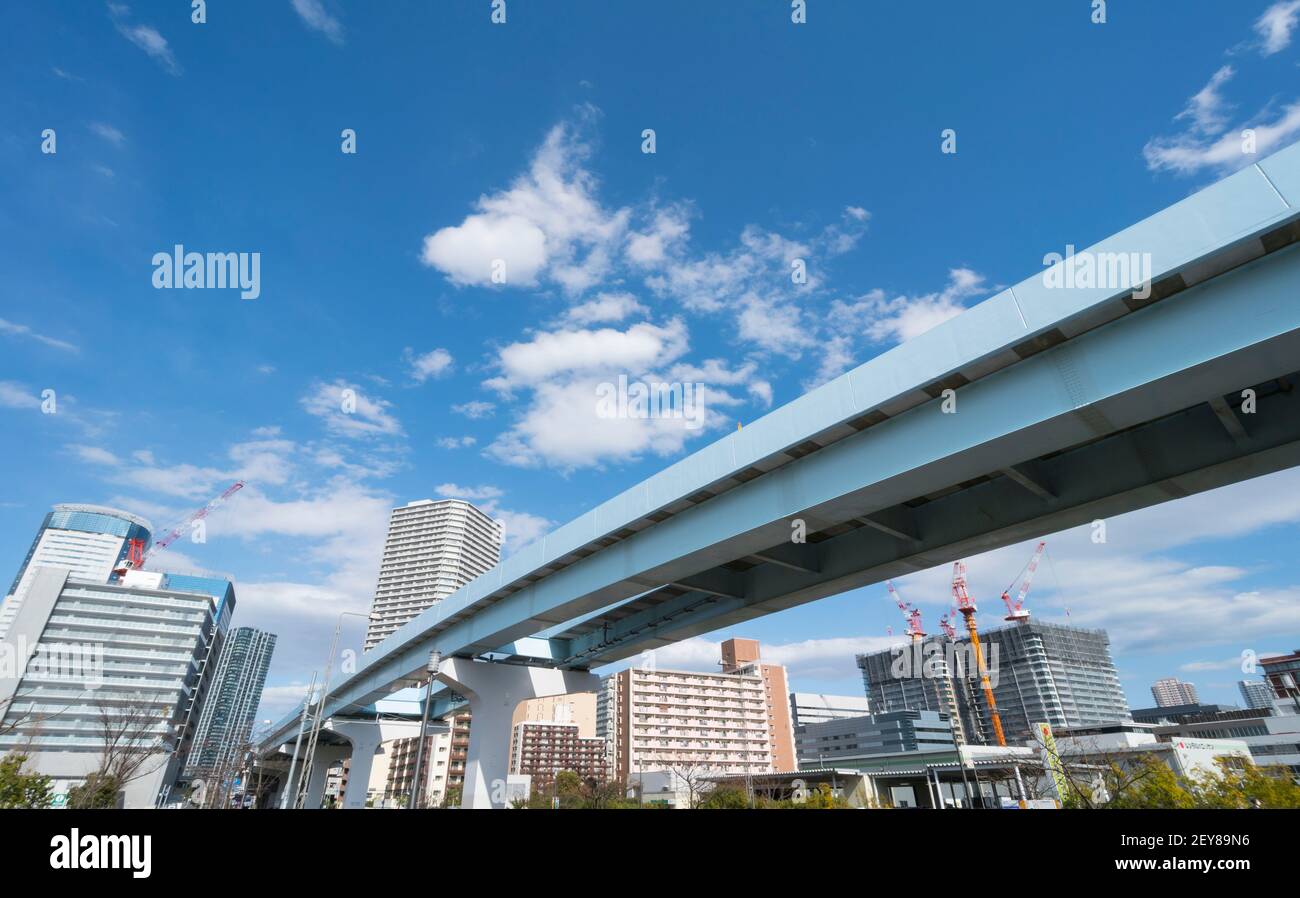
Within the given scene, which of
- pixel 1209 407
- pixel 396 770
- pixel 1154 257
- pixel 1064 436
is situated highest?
pixel 1154 257

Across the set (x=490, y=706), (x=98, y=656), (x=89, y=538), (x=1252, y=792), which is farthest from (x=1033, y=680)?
(x=89, y=538)

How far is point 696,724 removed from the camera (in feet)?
372

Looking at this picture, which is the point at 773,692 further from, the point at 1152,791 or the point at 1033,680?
the point at 1152,791

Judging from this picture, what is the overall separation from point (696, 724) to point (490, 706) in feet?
309

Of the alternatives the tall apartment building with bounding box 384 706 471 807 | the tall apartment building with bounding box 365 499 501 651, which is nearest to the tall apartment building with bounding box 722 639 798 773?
the tall apartment building with bounding box 384 706 471 807

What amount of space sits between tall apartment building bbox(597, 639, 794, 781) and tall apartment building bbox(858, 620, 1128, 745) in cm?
5758

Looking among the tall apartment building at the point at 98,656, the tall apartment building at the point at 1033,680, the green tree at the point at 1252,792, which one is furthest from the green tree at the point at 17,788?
the tall apartment building at the point at 1033,680

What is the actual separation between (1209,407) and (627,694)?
353 feet

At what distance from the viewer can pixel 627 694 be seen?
109500 millimetres

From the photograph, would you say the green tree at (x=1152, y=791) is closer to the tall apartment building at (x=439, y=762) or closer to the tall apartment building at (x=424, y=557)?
the tall apartment building at (x=439, y=762)

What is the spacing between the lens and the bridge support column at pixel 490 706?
2714 cm
